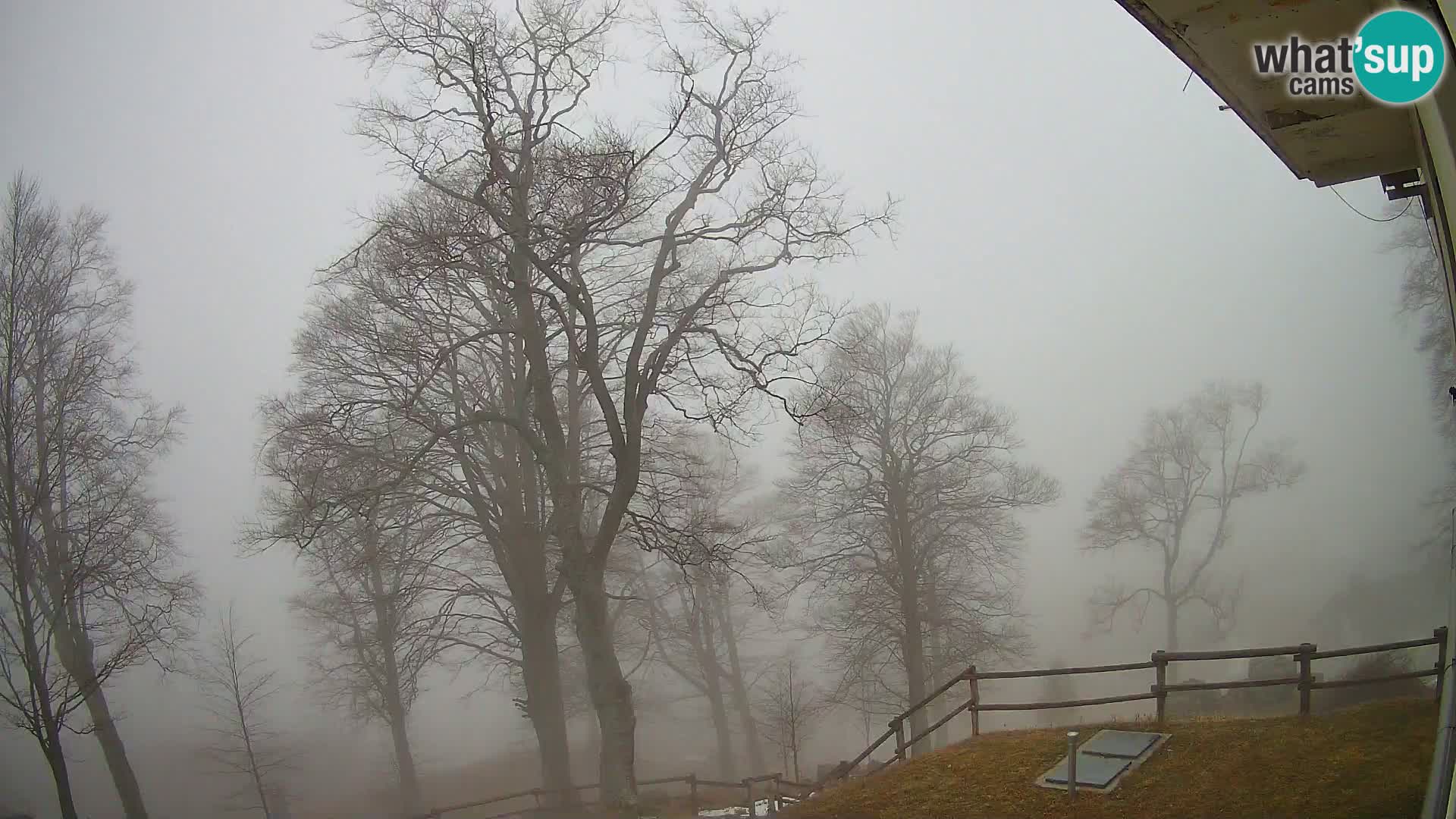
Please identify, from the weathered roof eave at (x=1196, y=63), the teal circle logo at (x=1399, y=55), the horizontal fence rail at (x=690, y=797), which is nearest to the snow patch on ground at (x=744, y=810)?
Answer: the horizontal fence rail at (x=690, y=797)

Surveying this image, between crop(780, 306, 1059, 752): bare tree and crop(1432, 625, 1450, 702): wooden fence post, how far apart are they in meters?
4.84

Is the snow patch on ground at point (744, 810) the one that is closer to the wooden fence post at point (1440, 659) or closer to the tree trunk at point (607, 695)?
the tree trunk at point (607, 695)

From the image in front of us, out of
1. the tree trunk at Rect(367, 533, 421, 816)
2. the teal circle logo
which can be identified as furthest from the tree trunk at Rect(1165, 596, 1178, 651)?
the tree trunk at Rect(367, 533, 421, 816)

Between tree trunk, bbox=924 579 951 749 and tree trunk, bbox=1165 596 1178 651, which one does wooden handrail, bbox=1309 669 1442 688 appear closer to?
tree trunk, bbox=1165 596 1178 651

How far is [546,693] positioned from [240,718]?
449cm

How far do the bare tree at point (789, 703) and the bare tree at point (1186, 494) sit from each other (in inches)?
175

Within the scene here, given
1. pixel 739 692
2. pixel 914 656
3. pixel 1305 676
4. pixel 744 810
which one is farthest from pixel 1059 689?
pixel 739 692

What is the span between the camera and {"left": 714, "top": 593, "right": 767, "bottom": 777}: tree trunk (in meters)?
12.4

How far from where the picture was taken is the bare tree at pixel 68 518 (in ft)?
31.6

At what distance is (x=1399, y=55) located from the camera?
9.85 feet

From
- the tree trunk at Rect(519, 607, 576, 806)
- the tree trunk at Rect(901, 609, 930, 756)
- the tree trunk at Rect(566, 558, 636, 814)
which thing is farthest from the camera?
the tree trunk at Rect(901, 609, 930, 756)

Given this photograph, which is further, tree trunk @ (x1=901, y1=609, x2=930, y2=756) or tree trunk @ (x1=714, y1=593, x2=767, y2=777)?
tree trunk @ (x1=714, y1=593, x2=767, y2=777)

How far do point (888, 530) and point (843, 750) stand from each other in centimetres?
418

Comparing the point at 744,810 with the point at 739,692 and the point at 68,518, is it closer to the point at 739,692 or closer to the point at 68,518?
the point at 739,692
